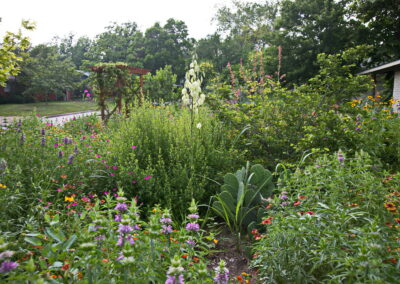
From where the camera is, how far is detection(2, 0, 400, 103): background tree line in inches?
699

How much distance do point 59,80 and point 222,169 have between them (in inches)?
1240

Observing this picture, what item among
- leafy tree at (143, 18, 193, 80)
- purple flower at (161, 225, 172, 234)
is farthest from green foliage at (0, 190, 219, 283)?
leafy tree at (143, 18, 193, 80)

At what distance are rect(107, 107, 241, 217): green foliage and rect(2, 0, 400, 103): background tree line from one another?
53.2 inches

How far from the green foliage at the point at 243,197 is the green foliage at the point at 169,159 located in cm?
33

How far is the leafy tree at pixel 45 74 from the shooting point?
26.7 metres

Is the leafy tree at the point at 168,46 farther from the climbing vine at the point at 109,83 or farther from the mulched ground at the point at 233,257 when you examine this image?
the mulched ground at the point at 233,257

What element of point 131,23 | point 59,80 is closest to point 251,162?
point 59,80

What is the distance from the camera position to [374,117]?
4.25 m

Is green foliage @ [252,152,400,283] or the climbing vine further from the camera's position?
the climbing vine

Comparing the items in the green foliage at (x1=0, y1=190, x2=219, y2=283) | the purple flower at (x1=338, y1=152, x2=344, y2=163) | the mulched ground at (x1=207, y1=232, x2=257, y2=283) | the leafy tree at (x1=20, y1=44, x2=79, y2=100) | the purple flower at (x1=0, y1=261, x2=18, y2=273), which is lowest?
the mulched ground at (x1=207, y1=232, x2=257, y2=283)

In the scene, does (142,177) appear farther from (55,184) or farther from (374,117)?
(374,117)

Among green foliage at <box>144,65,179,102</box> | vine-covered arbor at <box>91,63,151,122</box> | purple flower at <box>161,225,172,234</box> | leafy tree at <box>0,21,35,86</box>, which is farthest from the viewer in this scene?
green foliage at <box>144,65,179,102</box>

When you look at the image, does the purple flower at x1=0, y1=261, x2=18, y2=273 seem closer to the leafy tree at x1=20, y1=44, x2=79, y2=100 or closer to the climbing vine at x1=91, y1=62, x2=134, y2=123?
the climbing vine at x1=91, y1=62, x2=134, y2=123

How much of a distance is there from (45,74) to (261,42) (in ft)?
78.7
